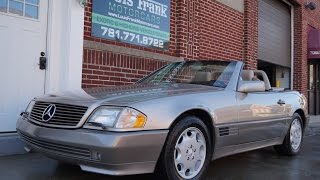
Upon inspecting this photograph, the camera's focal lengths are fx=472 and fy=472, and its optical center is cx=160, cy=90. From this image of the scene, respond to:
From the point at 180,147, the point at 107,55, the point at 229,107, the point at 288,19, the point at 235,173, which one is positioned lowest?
the point at 235,173

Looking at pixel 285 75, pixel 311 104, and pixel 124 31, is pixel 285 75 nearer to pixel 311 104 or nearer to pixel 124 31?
pixel 311 104

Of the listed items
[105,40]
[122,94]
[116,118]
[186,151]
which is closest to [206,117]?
[186,151]

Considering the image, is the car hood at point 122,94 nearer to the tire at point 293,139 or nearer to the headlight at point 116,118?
the headlight at point 116,118

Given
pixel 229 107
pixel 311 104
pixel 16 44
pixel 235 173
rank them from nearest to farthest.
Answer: pixel 229 107, pixel 235 173, pixel 16 44, pixel 311 104

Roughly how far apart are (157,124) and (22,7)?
3394mm

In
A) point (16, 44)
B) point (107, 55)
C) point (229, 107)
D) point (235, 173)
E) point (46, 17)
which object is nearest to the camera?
point (229, 107)

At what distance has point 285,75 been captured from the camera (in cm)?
1712

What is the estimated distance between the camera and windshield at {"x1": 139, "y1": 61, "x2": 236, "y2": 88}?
19.2ft

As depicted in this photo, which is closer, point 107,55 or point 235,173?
point 235,173

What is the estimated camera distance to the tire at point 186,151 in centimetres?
448

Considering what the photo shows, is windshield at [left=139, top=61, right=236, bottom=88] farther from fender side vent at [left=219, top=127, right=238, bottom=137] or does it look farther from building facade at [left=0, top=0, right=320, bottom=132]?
building facade at [left=0, top=0, right=320, bottom=132]

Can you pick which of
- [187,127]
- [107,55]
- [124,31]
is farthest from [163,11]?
[187,127]

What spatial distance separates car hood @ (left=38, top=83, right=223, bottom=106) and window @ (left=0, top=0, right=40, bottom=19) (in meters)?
2.16

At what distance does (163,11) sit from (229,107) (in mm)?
4333
